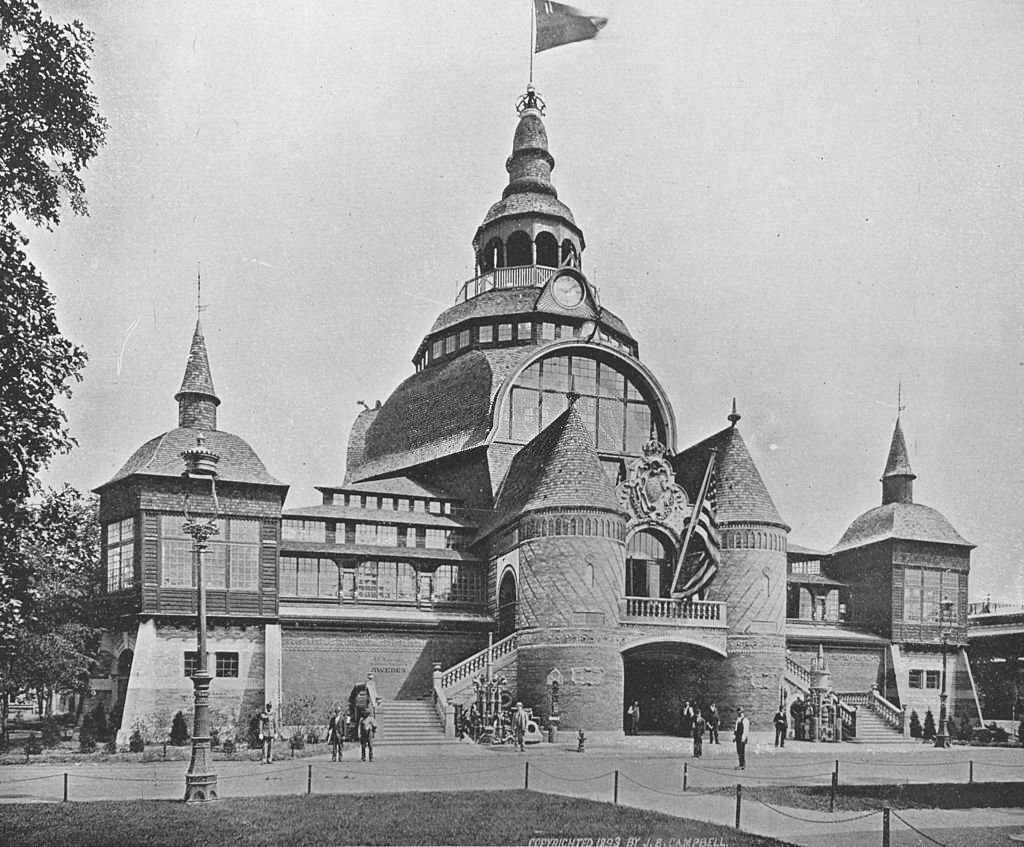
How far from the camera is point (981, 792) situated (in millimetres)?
23453

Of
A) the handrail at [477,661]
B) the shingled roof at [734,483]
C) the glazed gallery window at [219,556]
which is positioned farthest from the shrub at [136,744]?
the shingled roof at [734,483]

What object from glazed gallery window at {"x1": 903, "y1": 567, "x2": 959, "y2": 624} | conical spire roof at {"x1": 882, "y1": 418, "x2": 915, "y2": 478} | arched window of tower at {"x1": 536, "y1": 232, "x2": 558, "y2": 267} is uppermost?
arched window of tower at {"x1": 536, "y1": 232, "x2": 558, "y2": 267}

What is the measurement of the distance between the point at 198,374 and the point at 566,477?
13873mm

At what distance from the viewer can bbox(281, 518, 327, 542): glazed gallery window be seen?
3981 cm

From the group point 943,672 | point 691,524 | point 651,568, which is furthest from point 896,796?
point 943,672

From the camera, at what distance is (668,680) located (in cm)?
4091

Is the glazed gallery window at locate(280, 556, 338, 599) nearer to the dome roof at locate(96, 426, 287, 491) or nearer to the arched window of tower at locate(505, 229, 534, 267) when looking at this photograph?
the dome roof at locate(96, 426, 287, 491)

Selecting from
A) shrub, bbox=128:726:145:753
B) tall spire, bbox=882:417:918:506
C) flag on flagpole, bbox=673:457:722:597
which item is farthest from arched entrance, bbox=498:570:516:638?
tall spire, bbox=882:417:918:506

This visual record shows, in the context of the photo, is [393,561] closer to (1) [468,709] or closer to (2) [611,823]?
(1) [468,709]

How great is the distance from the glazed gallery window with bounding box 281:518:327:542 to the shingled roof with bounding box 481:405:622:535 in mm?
6643

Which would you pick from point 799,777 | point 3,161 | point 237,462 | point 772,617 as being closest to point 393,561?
point 237,462

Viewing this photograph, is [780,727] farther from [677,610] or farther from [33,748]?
[33,748]

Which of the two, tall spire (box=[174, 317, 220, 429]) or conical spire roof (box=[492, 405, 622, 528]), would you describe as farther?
tall spire (box=[174, 317, 220, 429])

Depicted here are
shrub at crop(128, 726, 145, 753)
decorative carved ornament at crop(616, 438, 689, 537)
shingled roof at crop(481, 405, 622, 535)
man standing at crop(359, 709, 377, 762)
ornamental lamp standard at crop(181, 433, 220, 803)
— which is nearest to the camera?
ornamental lamp standard at crop(181, 433, 220, 803)
